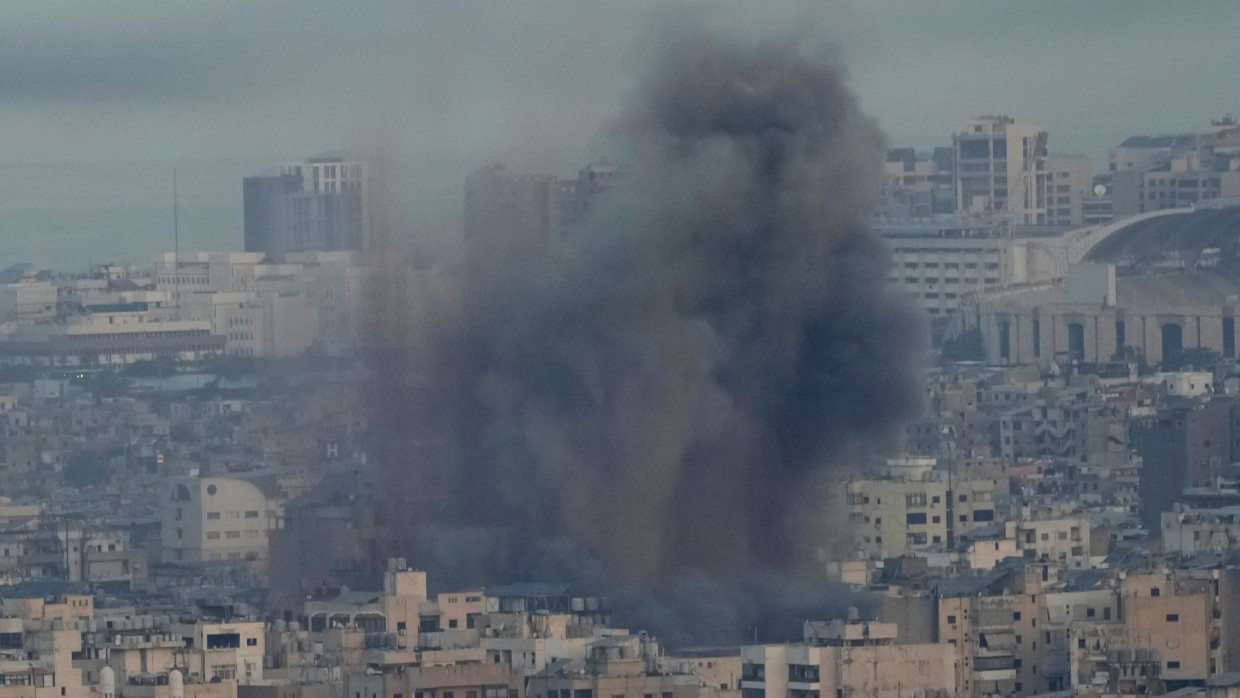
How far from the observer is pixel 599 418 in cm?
5441

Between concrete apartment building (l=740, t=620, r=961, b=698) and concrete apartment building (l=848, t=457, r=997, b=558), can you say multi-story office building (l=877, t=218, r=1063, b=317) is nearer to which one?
concrete apartment building (l=848, t=457, r=997, b=558)

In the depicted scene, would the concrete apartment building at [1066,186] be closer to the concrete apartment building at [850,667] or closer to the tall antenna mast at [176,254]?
the tall antenna mast at [176,254]

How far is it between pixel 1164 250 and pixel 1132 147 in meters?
20.3

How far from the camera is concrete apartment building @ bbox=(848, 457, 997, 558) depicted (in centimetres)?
5850

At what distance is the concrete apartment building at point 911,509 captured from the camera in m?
58.5

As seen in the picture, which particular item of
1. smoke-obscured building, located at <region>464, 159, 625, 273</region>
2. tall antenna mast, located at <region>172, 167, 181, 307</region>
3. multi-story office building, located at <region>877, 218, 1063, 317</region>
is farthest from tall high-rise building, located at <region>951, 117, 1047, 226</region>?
smoke-obscured building, located at <region>464, 159, 625, 273</region>

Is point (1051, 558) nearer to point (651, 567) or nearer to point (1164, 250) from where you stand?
point (651, 567)

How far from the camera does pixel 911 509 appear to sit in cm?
6041

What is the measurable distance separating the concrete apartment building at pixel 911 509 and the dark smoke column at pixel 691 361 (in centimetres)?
202

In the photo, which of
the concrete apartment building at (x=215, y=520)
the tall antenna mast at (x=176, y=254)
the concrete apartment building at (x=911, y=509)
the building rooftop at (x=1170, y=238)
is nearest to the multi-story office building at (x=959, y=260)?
the building rooftop at (x=1170, y=238)

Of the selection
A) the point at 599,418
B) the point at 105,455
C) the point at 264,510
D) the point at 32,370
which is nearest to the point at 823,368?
the point at 599,418

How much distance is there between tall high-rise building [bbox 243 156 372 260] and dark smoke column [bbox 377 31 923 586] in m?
13.4

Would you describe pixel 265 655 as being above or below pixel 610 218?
below

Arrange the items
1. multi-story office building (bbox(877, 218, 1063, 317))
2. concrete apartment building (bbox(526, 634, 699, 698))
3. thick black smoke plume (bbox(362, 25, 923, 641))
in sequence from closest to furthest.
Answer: concrete apartment building (bbox(526, 634, 699, 698)) < thick black smoke plume (bbox(362, 25, 923, 641)) < multi-story office building (bbox(877, 218, 1063, 317))
